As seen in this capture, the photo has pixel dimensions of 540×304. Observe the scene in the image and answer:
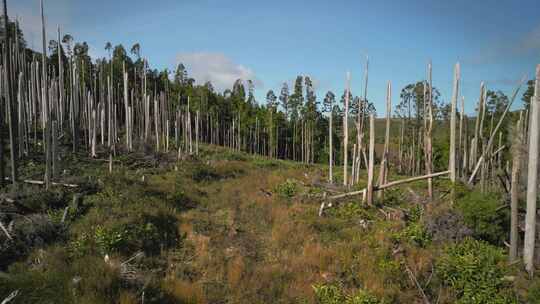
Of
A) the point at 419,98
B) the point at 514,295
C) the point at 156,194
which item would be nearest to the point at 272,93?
the point at 419,98

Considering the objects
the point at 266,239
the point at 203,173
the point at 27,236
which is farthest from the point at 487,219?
the point at 203,173

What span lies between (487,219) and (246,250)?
657cm

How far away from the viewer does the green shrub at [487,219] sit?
27.0 ft

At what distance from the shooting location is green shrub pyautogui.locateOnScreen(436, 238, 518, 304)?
20.0 ft

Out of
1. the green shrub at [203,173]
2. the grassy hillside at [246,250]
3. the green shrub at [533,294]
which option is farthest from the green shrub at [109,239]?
the green shrub at [203,173]

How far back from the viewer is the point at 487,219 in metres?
8.27

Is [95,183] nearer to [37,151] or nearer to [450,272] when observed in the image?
[37,151]

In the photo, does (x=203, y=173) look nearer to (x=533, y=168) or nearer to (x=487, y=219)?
(x=487, y=219)

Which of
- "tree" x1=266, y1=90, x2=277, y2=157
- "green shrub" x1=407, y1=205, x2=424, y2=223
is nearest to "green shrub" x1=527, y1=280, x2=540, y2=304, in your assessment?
"green shrub" x1=407, y1=205, x2=424, y2=223

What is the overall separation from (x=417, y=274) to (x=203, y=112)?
4023 cm

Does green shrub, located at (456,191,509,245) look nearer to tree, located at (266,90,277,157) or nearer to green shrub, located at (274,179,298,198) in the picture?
green shrub, located at (274,179,298,198)

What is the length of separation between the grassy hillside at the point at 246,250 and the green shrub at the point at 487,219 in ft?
0.09

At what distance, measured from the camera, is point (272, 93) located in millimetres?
46500

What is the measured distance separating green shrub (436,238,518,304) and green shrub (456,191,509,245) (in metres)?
0.83
